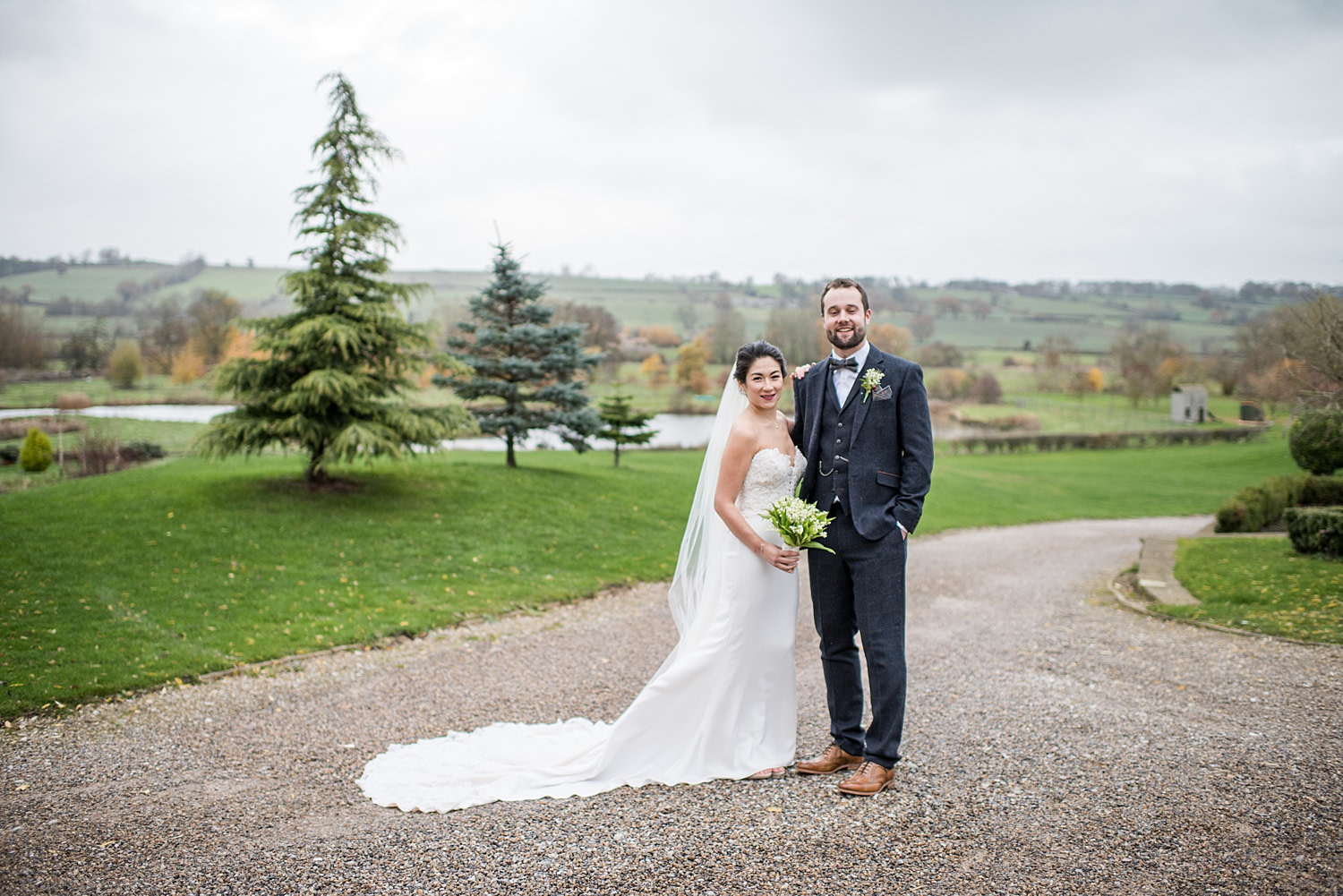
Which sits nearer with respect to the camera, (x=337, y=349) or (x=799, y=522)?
(x=799, y=522)

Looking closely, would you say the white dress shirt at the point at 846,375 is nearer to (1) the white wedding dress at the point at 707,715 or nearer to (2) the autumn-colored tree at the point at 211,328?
(1) the white wedding dress at the point at 707,715

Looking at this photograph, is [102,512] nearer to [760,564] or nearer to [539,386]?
[539,386]

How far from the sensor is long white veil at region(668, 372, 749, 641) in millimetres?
5301

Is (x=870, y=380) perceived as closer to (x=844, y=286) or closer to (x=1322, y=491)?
(x=844, y=286)

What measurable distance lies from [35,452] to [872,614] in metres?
20.7

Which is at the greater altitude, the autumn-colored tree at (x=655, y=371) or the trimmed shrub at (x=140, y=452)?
the autumn-colored tree at (x=655, y=371)

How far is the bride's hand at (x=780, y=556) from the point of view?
190 inches

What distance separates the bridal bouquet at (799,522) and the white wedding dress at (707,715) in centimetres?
38

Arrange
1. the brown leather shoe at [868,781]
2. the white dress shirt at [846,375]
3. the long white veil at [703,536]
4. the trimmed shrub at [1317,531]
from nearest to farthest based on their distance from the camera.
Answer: the brown leather shoe at [868,781]
the white dress shirt at [846,375]
the long white veil at [703,536]
the trimmed shrub at [1317,531]

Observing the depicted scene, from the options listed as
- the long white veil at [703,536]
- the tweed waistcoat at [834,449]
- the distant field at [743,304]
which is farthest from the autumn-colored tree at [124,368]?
the tweed waistcoat at [834,449]

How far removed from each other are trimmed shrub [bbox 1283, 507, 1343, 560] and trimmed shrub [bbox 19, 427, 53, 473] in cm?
2509

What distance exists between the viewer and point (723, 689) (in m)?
4.92

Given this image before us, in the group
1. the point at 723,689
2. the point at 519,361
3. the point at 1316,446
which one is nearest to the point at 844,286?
the point at 723,689

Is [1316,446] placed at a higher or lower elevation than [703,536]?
lower
